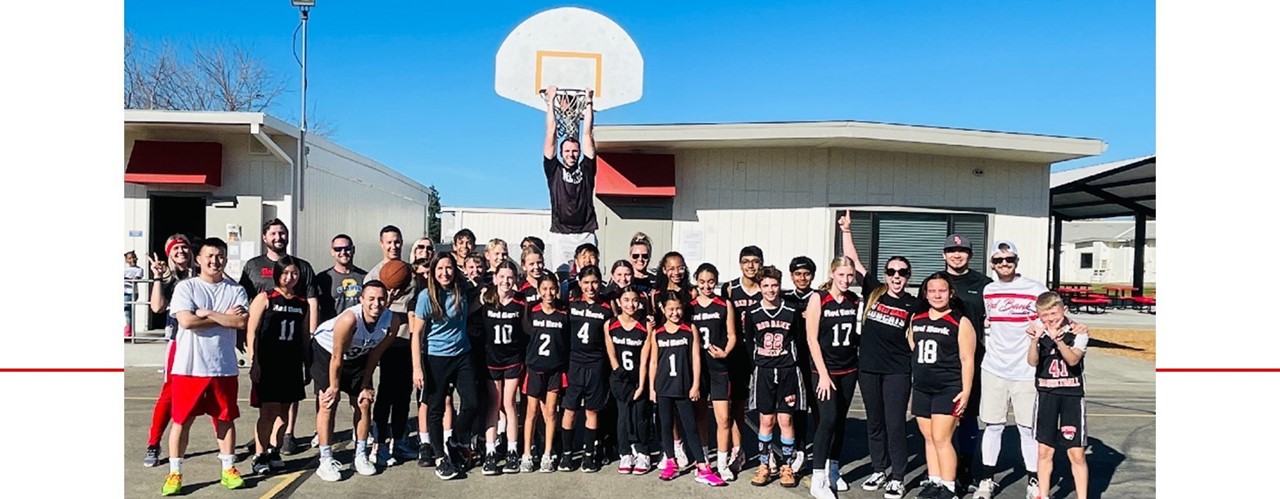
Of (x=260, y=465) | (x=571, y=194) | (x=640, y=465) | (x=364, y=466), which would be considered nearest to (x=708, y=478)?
(x=640, y=465)

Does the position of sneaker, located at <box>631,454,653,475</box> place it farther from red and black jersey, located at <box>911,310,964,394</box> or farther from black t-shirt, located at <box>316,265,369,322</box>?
black t-shirt, located at <box>316,265,369,322</box>

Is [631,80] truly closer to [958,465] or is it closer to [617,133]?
[617,133]

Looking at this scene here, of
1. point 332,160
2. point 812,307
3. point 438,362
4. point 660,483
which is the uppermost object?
point 332,160

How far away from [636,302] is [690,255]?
4580mm

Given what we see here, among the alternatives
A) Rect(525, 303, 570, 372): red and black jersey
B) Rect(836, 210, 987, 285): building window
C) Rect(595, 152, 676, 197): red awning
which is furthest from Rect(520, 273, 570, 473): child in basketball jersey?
Rect(836, 210, 987, 285): building window

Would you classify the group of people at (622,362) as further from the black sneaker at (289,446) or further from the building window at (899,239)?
the building window at (899,239)

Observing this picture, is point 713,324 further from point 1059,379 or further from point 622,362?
point 1059,379

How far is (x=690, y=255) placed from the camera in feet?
31.7

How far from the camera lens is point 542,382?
207 inches

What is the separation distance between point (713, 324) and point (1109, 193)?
13.4 metres

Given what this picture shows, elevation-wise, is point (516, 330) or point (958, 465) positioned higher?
point (516, 330)

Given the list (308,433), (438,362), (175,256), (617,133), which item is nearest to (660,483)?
(438,362)

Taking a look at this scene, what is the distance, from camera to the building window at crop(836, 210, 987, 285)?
9773mm

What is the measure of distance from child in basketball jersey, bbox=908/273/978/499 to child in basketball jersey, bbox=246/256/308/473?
3.72 m
